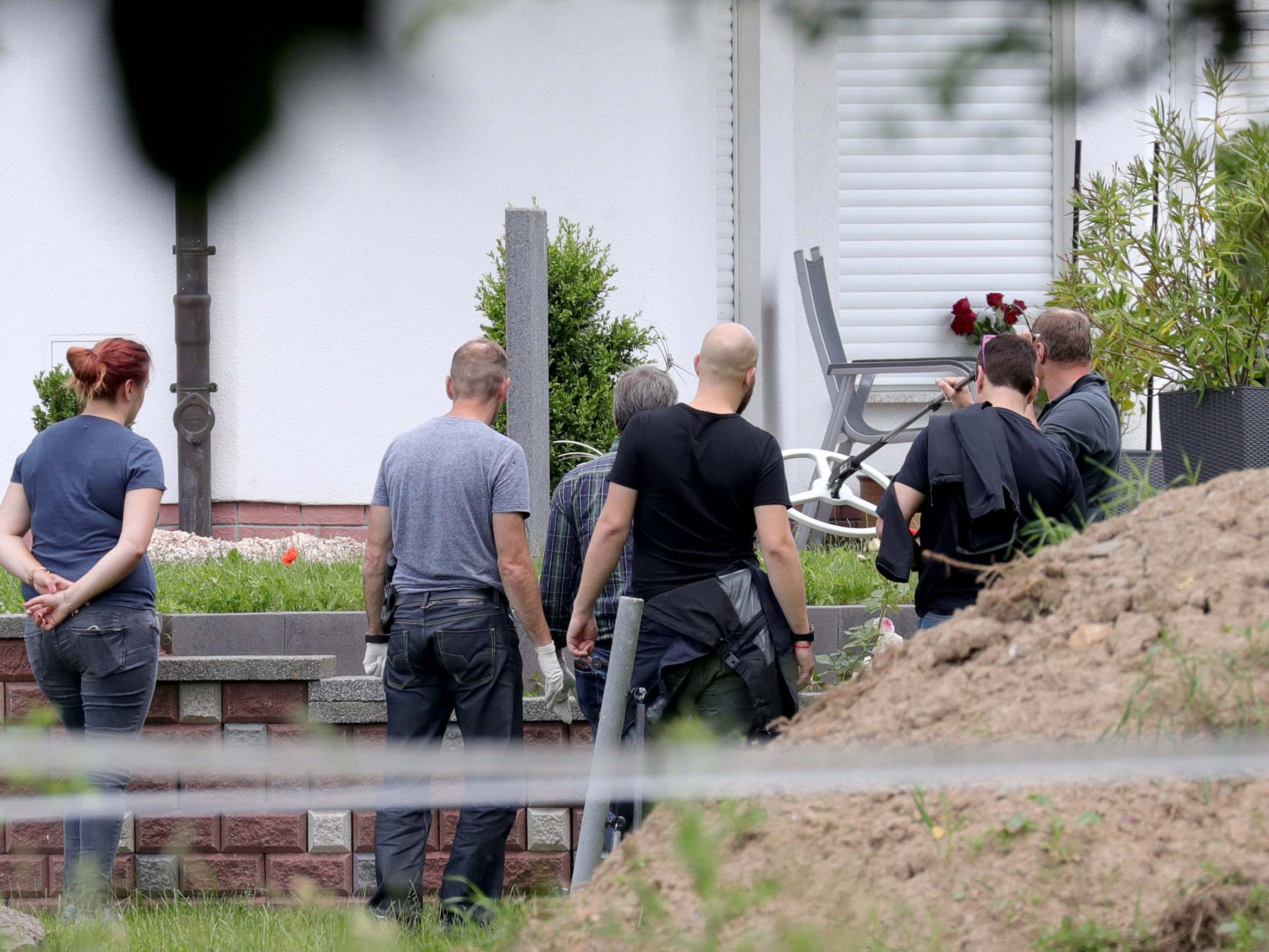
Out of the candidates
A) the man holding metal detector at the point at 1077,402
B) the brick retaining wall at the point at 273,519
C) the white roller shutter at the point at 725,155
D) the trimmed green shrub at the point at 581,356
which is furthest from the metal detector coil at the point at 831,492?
the white roller shutter at the point at 725,155

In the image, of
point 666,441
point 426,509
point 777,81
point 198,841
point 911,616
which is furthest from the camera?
point 911,616

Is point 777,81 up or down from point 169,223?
up

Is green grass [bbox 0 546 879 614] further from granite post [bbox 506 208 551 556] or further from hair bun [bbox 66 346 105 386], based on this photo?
hair bun [bbox 66 346 105 386]

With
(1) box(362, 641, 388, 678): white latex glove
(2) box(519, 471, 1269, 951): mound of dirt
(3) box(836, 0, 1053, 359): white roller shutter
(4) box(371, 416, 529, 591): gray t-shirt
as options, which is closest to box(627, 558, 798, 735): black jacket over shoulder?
(2) box(519, 471, 1269, 951): mound of dirt

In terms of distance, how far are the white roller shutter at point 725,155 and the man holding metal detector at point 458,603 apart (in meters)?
2.02

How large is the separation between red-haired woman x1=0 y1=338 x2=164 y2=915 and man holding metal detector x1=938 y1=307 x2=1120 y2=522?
2369 mm

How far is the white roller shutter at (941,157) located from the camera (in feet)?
3.66

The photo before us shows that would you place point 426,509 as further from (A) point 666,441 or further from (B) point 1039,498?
(B) point 1039,498

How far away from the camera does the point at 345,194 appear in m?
0.94

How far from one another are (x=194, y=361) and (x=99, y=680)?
3044mm

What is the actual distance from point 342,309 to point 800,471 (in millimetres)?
5878

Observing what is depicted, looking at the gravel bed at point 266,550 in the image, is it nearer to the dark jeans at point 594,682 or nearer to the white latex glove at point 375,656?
the white latex glove at point 375,656

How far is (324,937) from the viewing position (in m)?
3.69

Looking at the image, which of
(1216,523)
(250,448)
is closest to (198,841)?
(1216,523)
